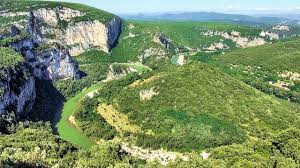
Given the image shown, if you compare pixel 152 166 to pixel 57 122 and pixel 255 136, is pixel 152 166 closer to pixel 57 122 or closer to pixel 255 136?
pixel 255 136

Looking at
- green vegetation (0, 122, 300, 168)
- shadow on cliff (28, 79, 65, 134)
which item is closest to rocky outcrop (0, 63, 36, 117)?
shadow on cliff (28, 79, 65, 134)

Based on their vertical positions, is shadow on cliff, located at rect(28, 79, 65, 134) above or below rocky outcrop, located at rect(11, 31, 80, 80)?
below

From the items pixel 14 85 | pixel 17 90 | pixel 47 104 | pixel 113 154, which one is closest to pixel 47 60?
pixel 47 104

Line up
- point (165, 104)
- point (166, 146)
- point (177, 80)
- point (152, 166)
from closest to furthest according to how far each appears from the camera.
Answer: point (152, 166) < point (166, 146) < point (165, 104) < point (177, 80)

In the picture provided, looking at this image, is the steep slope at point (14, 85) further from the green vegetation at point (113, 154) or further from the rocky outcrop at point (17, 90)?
the green vegetation at point (113, 154)

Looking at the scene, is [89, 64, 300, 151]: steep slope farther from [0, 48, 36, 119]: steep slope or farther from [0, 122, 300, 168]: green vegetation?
[0, 48, 36, 119]: steep slope

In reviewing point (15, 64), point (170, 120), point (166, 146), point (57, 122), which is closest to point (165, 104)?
point (170, 120)
